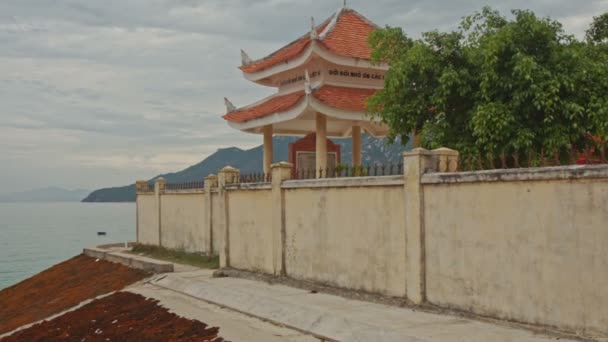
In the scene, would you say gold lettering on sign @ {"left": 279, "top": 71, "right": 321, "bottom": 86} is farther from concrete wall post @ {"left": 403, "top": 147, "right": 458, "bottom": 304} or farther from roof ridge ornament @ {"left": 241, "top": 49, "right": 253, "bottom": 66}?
concrete wall post @ {"left": 403, "top": 147, "right": 458, "bottom": 304}

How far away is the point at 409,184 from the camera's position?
11.9 meters

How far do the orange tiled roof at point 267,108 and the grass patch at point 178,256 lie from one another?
5.44 meters

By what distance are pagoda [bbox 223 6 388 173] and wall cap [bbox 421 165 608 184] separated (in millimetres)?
8077

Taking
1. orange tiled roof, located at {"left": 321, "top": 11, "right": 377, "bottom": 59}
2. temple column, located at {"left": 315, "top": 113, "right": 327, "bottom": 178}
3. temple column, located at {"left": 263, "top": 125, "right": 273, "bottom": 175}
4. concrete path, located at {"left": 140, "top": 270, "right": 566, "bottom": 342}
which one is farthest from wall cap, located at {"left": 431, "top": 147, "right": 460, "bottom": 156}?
temple column, located at {"left": 263, "top": 125, "right": 273, "bottom": 175}

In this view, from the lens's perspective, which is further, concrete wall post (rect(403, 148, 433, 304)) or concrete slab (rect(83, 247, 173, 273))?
concrete slab (rect(83, 247, 173, 273))

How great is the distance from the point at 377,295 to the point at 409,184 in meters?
2.54

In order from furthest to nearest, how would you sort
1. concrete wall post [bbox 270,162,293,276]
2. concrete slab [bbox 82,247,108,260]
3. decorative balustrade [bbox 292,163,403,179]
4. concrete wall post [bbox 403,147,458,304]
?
concrete slab [bbox 82,247,108,260]
concrete wall post [bbox 270,162,293,276]
decorative balustrade [bbox 292,163,403,179]
concrete wall post [bbox 403,147,458,304]

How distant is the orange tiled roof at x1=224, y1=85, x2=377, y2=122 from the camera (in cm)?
2077

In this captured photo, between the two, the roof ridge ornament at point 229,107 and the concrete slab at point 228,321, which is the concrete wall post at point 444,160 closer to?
the concrete slab at point 228,321

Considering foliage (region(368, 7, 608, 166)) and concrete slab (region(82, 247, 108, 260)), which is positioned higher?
foliage (region(368, 7, 608, 166))

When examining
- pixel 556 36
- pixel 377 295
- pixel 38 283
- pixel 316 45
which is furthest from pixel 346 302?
pixel 38 283

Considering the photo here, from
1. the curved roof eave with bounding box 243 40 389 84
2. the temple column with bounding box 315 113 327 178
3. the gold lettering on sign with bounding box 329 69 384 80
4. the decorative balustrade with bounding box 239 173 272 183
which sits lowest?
the decorative balustrade with bounding box 239 173 272 183

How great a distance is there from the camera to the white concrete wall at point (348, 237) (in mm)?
12484

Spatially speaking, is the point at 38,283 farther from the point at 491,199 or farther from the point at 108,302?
the point at 491,199
